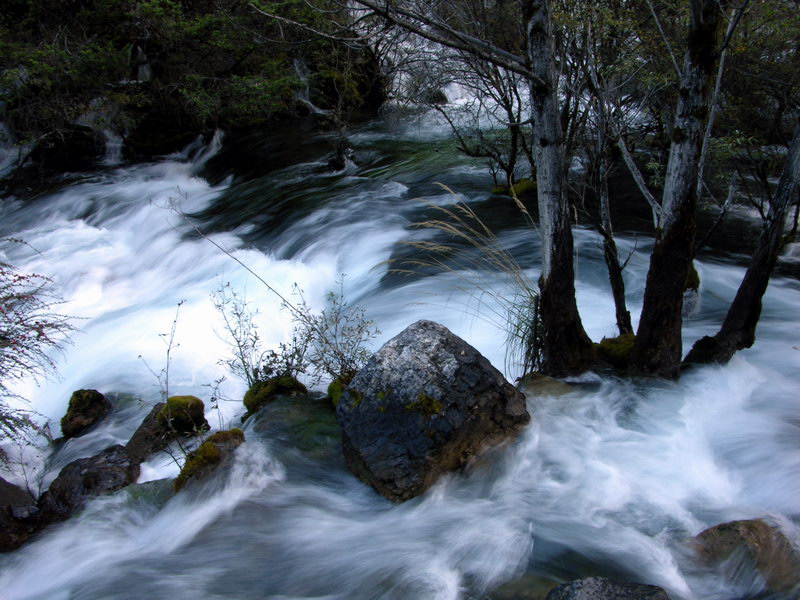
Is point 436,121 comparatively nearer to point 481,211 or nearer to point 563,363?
point 481,211

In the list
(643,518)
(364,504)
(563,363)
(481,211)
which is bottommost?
(364,504)

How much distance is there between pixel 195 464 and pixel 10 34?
44.5 ft

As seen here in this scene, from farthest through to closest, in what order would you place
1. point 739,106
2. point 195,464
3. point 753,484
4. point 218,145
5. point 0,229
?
1. point 218,145
2. point 0,229
3. point 739,106
4. point 195,464
5. point 753,484

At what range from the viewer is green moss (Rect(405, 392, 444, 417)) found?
11.9ft

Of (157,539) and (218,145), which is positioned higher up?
(218,145)

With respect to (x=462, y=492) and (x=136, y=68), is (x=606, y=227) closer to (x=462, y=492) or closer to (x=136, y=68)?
(x=462, y=492)

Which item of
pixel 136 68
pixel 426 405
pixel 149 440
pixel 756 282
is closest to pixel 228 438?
pixel 149 440

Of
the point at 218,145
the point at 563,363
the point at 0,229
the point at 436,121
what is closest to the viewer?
the point at 563,363

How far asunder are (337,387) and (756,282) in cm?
322

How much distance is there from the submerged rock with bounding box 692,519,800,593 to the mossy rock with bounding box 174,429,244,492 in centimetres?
285

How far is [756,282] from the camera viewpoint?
4.43 m

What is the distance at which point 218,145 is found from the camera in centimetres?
1625

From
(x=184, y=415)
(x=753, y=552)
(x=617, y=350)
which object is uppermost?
(x=617, y=350)

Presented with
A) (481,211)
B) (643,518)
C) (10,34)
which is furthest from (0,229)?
(643,518)
